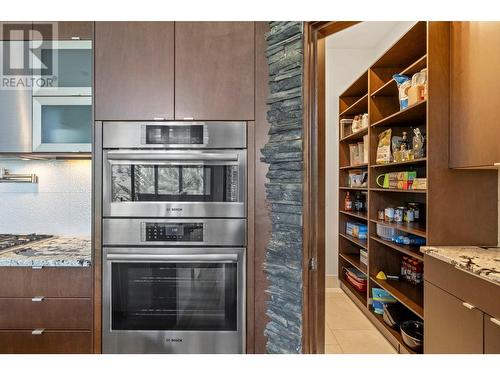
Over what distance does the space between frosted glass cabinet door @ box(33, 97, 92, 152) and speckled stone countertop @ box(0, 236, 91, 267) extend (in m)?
0.57

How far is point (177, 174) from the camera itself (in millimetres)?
1688

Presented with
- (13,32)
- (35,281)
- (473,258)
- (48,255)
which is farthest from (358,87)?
(35,281)

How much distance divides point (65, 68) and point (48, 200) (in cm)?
95

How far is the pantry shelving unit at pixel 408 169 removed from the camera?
180 centimetres

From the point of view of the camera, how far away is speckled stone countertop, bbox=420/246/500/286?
126 centimetres

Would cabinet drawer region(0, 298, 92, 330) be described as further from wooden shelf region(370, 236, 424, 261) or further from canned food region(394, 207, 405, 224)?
canned food region(394, 207, 405, 224)

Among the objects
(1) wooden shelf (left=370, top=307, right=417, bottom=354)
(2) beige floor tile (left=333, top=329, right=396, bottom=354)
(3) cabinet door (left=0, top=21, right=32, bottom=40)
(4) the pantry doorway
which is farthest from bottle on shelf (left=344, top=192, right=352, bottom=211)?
(3) cabinet door (left=0, top=21, right=32, bottom=40)

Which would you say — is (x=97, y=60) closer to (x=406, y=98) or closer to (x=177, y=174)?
(x=177, y=174)

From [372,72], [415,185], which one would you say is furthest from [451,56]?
[372,72]

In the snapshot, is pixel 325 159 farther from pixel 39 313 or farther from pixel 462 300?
pixel 39 313

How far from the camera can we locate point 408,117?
7.73ft

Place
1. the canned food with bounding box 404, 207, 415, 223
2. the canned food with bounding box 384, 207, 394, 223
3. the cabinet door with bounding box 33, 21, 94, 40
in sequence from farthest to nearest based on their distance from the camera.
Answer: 1. the canned food with bounding box 384, 207, 394, 223
2. the canned food with bounding box 404, 207, 415, 223
3. the cabinet door with bounding box 33, 21, 94, 40

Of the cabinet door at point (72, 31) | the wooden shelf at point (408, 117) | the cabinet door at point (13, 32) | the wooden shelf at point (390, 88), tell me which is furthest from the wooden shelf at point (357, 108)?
the cabinet door at point (13, 32)

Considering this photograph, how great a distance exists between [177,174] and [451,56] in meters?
1.69
